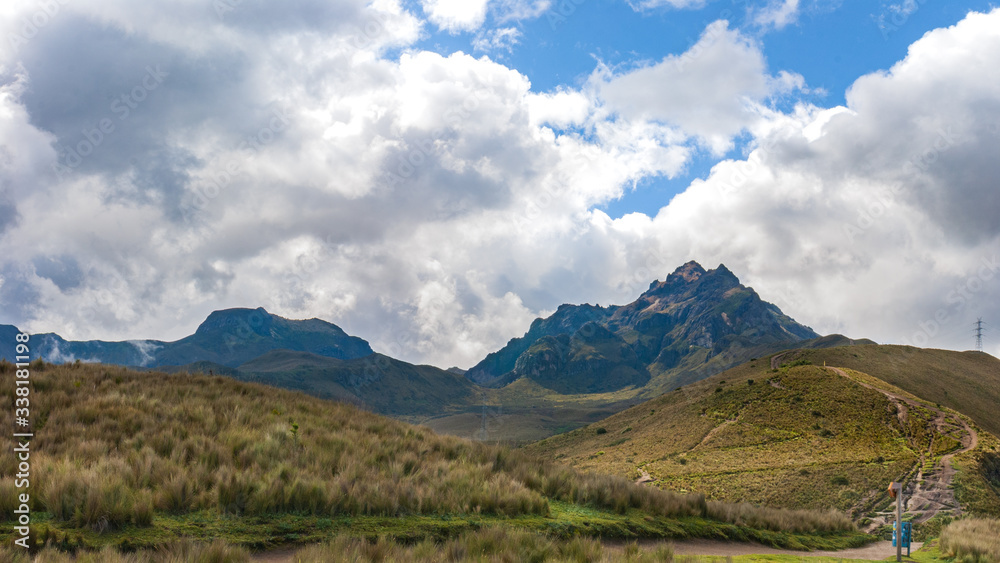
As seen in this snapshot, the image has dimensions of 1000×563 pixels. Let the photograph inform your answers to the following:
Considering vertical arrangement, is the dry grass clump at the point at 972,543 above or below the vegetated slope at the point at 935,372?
below

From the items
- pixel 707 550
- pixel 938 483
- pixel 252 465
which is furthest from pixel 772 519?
pixel 938 483

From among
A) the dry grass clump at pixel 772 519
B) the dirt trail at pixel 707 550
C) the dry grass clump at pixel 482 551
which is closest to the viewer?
the dry grass clump at pixel 482 551

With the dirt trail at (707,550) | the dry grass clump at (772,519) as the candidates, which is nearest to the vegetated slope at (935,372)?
the dry grass clump at (772,519)

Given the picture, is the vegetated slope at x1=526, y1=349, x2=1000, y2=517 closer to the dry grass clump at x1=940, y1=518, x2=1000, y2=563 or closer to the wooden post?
the dry grass clump at x1=940, y1=518, x2=1000, y2=563

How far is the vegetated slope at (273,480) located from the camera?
8.55 metres

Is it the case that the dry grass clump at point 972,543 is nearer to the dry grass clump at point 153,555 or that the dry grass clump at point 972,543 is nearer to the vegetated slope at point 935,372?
the dry grass clump at point 153,555

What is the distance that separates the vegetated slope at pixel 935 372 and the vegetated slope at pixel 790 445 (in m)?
8.97

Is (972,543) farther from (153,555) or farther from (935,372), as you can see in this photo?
(935,372)

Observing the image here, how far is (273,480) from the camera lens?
10.2 meters

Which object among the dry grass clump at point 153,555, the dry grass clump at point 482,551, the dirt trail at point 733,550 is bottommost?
the dirt trail at point 733,550

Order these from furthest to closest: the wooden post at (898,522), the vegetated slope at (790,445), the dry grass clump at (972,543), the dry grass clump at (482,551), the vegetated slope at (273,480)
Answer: the vegetated slope at (790,445)
the wooden post at (898,522)
the dry grass clump at (972,543)
the vegetated slope at (273,480)
the dry grass clump at (482,551)

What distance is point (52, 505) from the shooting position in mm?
8164

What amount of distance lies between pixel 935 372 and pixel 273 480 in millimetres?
95519

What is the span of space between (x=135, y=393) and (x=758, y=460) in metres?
46.6
